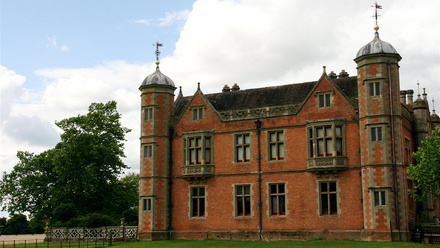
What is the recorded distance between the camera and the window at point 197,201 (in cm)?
3597

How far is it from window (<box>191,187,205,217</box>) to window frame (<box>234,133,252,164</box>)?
3.40 m

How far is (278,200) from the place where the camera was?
3362cm

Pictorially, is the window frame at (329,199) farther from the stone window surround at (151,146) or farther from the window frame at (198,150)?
the stone window surround at (151,146)

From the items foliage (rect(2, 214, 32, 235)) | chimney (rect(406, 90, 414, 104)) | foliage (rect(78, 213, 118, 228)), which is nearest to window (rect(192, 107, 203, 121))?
foliage (rect(78, 213, 118, 228))

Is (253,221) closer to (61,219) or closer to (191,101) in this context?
(191,101)

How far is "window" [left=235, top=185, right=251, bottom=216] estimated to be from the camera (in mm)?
34594

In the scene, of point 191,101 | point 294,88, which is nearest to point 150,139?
point 191,101

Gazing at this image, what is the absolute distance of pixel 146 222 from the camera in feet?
118

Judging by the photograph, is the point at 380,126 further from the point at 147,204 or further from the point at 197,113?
the point at 147,204

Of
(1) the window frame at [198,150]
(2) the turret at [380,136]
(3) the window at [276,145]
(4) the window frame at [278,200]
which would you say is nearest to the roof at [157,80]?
(1) the window frame at [198,150]

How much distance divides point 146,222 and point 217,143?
7.34m

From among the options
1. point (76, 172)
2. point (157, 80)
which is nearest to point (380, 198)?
point (157, 80)

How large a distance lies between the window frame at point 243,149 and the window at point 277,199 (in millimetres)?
2558

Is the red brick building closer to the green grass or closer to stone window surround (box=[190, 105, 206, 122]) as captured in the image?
stone window surround (box=[190, 105, 206, 122])
